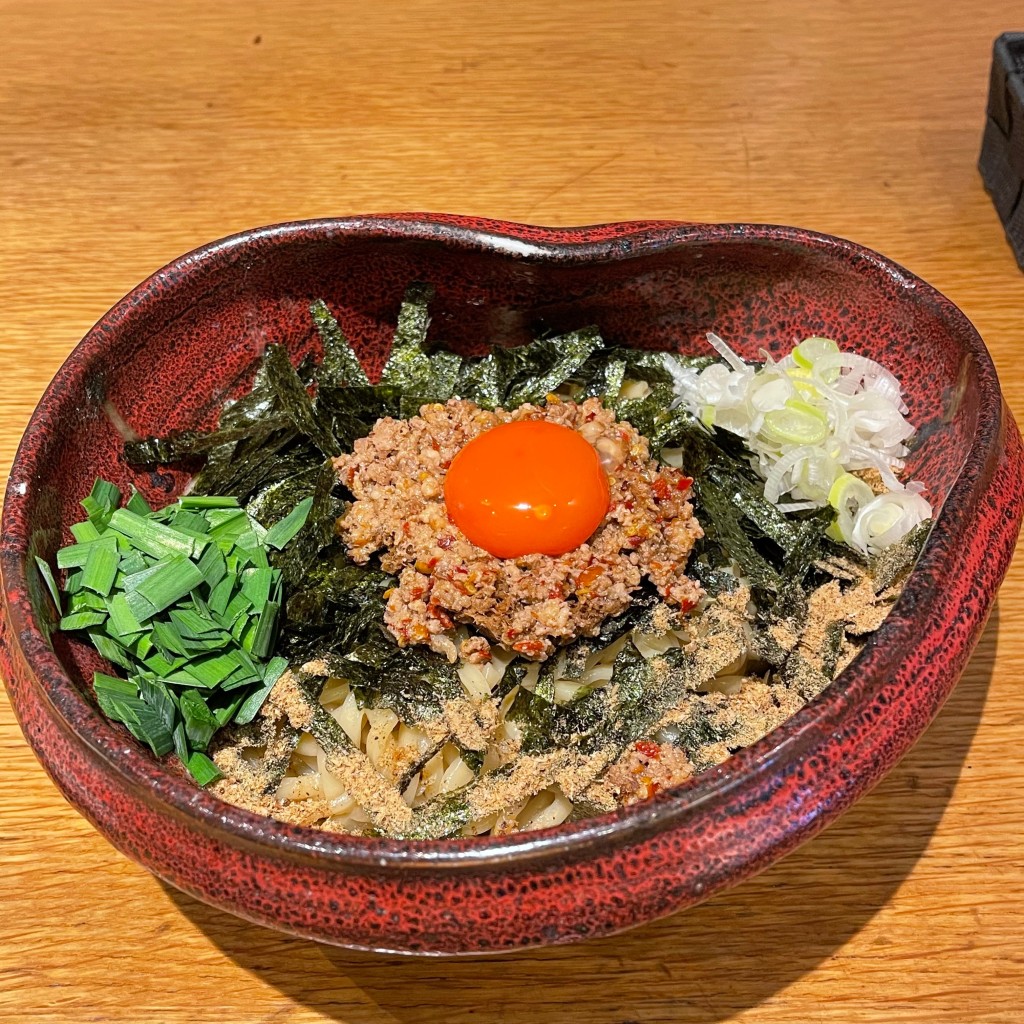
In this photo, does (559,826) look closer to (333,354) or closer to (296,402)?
(296,402)

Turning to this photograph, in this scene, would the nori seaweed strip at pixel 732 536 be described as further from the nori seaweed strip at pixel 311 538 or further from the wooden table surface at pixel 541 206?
the nori seaweed strip at pixel 311 538

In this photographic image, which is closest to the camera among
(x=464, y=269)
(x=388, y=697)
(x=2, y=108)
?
(x=388, y=697)

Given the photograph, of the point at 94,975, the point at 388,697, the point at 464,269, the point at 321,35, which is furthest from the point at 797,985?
the point at 321,35

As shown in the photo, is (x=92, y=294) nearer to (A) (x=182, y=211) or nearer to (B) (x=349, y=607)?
(A) (x=182, y=211)

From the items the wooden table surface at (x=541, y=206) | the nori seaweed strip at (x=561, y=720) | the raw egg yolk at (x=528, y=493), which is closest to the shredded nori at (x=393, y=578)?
the nori seaweed strip at (x=561, y=720)

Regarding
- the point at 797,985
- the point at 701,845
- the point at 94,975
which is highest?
the point at 701,845

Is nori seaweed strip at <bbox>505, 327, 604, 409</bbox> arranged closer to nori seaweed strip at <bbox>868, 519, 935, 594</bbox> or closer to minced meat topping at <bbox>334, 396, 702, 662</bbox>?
minced meat topping at <bbox>334, 396, 702, 662</bbox>
